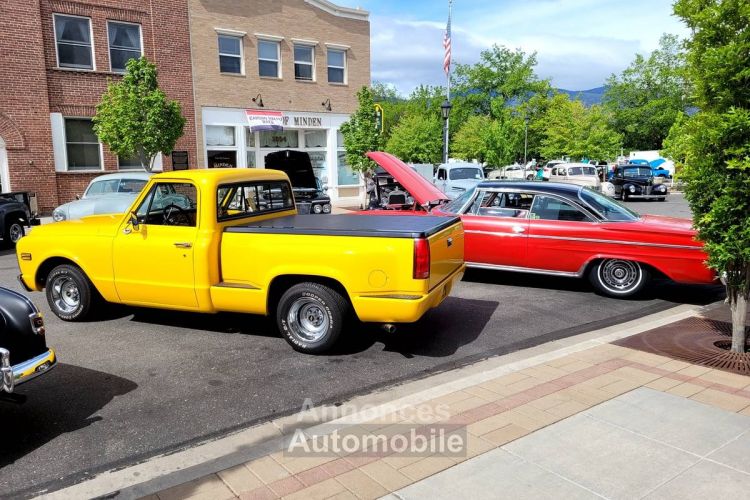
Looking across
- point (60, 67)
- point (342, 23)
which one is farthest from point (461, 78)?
point (60, 67)

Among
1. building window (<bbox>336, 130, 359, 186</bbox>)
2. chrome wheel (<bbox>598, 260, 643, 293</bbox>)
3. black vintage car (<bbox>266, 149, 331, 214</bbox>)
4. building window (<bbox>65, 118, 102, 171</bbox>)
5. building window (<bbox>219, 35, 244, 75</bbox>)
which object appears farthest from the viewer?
building window (<bbox>336, 130, 359, 186</bbox>)

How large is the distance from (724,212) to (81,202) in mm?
12656

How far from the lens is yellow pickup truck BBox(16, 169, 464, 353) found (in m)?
5.25

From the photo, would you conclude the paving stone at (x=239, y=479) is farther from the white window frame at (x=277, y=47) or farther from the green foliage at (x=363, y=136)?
the white window frame at (x=277, y=47)

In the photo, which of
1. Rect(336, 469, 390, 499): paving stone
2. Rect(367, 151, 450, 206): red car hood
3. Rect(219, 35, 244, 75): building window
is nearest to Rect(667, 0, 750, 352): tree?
Rect(336, 469, 390, 499): paving stone

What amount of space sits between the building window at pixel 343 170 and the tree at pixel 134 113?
389 inches

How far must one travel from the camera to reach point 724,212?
5238mm

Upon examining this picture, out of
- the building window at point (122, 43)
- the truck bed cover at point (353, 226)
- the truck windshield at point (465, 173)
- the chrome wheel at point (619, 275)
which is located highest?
the building window at point (122, 43)

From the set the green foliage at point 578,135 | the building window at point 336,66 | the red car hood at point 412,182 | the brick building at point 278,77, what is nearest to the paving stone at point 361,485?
the red car hood at point 412,182

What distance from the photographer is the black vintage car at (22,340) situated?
3940 mm

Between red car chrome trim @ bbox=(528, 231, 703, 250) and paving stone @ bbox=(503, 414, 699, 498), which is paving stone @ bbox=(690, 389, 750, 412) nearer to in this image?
paving stone @ bbox=(503, 414, 699, 498)

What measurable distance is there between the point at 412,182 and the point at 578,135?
3722 cm

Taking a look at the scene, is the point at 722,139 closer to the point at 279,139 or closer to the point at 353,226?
the point at 353,226

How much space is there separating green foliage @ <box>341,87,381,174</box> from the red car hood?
8547mm
